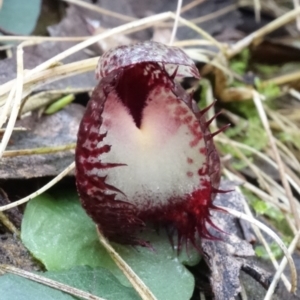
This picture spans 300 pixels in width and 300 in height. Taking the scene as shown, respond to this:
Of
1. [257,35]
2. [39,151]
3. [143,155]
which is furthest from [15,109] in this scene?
[257,35]

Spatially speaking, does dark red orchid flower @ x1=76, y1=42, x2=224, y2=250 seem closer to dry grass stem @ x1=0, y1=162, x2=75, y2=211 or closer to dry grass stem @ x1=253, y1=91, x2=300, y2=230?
dry grass stem @ x1=0, y1=162, x2=75, y2=211

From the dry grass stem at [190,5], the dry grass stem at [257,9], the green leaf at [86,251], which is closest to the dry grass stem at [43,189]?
the green leaf at [86,251]

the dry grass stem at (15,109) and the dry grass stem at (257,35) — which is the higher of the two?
the dry grass stem at (15,109)

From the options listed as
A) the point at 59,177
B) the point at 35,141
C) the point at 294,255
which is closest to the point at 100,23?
the point at 35,141

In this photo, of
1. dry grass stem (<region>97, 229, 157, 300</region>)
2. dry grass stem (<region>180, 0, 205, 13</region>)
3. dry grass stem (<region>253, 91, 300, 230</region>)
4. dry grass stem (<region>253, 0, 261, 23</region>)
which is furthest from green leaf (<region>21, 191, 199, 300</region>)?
dry grass stem (<region>253, 0, 261, 23</region>)

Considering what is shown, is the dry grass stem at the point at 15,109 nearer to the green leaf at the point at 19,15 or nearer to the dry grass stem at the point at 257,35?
the green leaf at the point at 19,15

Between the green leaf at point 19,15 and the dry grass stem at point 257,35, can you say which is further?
the dry grass stem at point 257,35

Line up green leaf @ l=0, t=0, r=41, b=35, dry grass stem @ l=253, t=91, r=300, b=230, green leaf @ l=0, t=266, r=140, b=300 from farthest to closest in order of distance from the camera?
green leaf @ l=0, t=0, r=41, b=35 → dry grass stem @ l=253, t=91, r=300, b=230 → green leaf @ l=0, t=266, r=140, b=300
